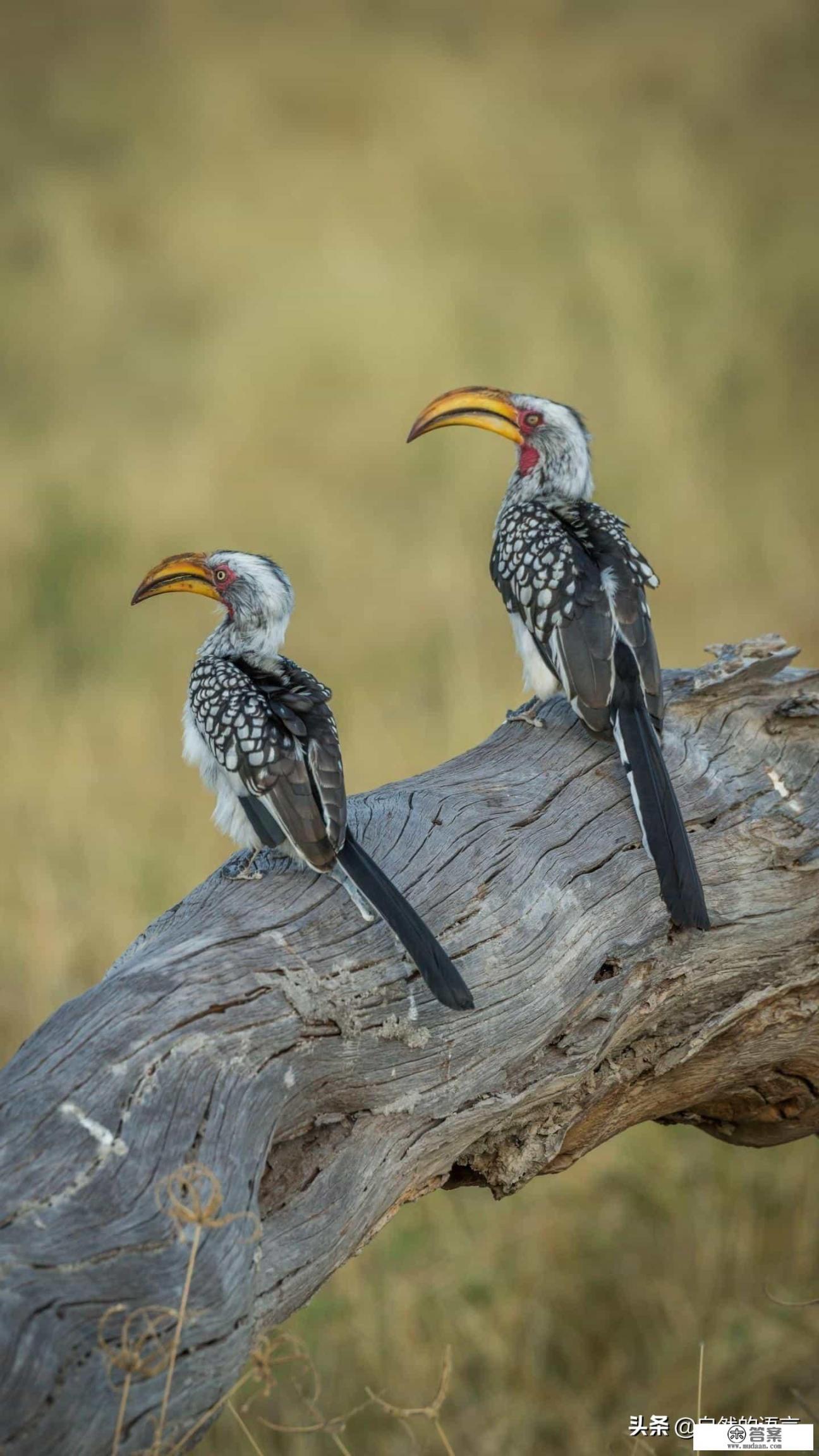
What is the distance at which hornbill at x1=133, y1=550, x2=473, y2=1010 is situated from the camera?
2758 mm

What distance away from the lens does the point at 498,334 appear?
11258 mm

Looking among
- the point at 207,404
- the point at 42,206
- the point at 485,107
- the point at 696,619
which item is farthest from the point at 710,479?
the point at 42,206

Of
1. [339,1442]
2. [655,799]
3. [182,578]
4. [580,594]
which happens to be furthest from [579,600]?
[339,1442]

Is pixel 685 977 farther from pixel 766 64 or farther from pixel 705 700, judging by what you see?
pixel 766 64

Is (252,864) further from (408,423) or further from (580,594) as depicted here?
(408,423)

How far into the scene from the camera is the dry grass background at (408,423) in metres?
5.05

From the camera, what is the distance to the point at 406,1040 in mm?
2680

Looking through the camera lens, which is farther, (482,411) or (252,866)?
(482,411)

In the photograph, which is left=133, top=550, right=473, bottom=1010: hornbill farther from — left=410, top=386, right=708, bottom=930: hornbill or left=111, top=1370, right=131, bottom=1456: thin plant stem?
left=111, top=1370, right=131, bottom=1456: thin plant stem

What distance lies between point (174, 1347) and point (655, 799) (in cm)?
146

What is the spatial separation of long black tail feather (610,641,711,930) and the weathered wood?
0.26 ft

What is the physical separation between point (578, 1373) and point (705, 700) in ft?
8.51

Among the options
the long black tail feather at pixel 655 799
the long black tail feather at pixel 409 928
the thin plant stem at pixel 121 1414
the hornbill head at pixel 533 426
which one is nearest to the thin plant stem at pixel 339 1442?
the thin plant stem at pixel 121 1414

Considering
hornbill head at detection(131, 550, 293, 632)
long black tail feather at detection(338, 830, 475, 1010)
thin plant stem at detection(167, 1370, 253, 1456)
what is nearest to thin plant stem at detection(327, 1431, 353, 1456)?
thin plant stem at detection(167, 1370, 253, 1456)
